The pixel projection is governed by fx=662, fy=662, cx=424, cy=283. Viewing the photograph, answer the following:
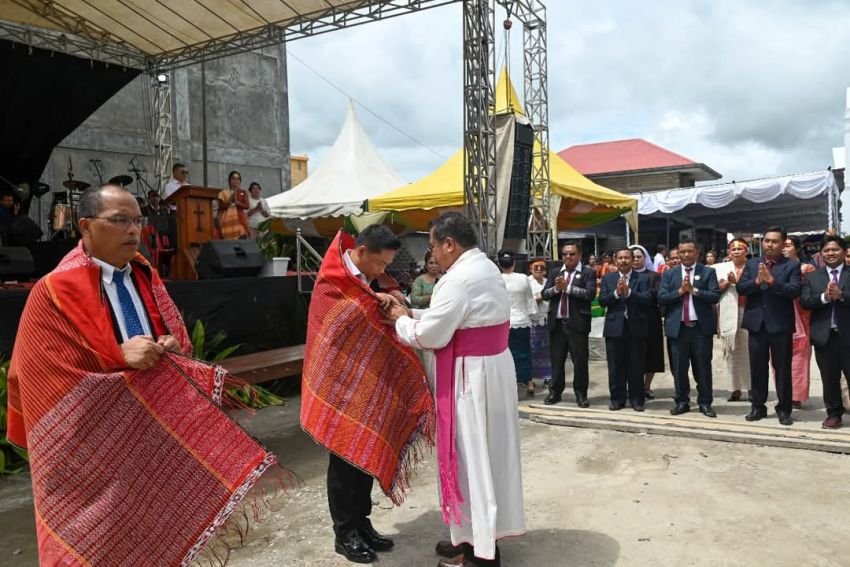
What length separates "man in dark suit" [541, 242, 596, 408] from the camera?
6.78 metres

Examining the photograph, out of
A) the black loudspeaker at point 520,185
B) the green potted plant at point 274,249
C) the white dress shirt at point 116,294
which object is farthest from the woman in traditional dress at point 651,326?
the white dress shirt at point 116,294

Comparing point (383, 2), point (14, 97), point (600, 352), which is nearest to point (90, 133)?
point (14, 97)

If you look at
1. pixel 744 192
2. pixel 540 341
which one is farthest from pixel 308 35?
pixel 744 192

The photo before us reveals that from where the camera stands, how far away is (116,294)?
2.37m

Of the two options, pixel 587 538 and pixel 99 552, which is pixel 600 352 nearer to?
pixel 587 538

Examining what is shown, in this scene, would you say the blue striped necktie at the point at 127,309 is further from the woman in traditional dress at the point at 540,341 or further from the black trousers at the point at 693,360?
the woman in traditional dress at the point at 540,341

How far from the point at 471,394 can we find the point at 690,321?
3.79 metres

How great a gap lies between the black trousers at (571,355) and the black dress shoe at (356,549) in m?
3.86

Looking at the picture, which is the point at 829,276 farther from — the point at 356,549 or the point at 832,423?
the point at 356,549

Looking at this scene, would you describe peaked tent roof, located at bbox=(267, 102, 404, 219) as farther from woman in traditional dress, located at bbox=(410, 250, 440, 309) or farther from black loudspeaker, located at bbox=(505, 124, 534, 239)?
woman in traditional dress, located at bbox=(410, 250, 440, 309)

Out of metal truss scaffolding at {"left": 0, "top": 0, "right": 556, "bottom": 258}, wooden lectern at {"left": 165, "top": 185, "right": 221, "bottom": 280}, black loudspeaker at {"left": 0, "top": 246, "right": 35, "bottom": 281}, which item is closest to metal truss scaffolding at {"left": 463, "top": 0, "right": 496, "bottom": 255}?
metal truss scaffolding at {"left": 0, "top": 0, "right": 556, "bottom": 258}

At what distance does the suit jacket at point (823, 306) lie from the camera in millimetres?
5402

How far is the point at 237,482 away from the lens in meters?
2.32

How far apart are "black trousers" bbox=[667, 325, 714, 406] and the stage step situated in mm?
194
